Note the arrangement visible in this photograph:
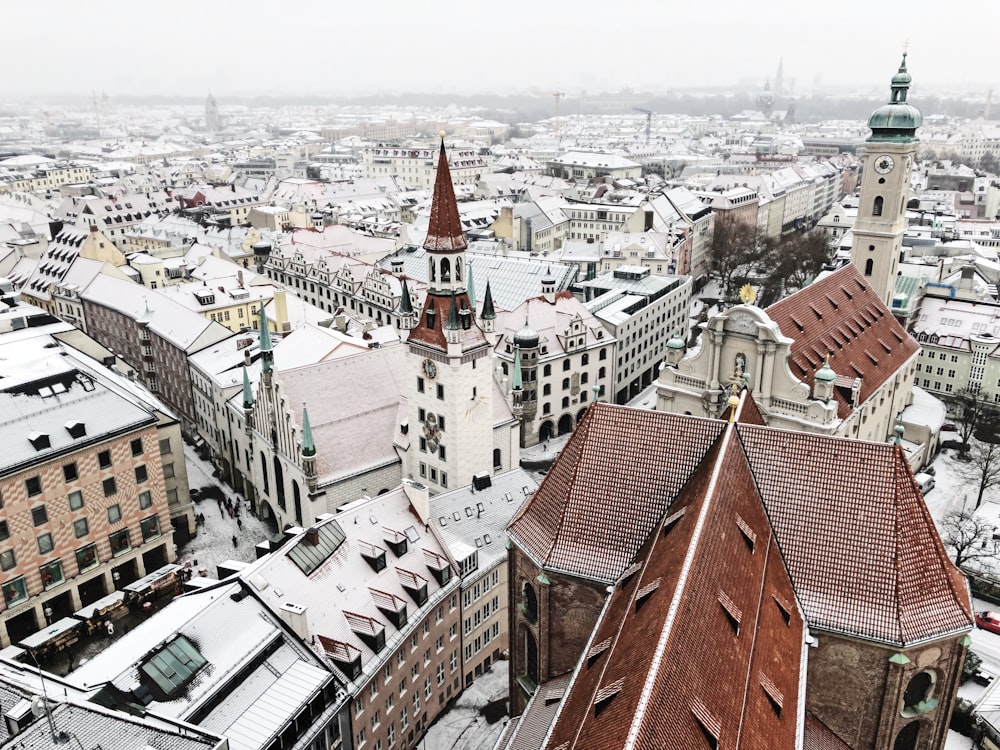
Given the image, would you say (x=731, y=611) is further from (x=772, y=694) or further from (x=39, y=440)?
(x=39, y=440)

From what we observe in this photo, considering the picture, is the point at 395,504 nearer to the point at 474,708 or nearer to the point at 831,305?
the point at 474,708

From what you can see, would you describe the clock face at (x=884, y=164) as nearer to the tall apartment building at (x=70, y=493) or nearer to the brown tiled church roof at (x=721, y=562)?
the brown tiled church roof at (x=721, y=562)

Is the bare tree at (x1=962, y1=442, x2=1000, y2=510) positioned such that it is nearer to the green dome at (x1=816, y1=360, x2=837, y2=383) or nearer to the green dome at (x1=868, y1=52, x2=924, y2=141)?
the green dome at (x1=816, y1=360, x2=837, y2=383)

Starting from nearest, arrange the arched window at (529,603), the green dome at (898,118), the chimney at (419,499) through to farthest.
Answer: the arched window at (529,603)
the chimney at (419,499)
the green dome at (898,118)

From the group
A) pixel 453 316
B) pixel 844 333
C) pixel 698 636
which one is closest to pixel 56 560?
pixel 453 316

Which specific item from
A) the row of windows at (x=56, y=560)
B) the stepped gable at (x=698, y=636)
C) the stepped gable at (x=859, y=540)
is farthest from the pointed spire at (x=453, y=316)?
the row of windows at (x=56, y=560)

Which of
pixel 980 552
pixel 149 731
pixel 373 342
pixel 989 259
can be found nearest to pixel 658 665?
pixel 149 731

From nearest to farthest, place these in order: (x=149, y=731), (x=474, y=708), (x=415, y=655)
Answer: (x=149, y=731), (x=415, y=655), (x=474, y=708)
